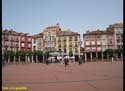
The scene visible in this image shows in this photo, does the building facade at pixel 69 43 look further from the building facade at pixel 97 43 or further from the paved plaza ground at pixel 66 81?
the paved plaza ground at pixel 66 81

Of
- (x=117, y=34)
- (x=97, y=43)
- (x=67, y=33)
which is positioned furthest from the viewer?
(x=67, y=33)

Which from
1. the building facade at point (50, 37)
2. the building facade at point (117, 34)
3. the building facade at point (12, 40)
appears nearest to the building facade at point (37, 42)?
the building facade at point (50, 37)

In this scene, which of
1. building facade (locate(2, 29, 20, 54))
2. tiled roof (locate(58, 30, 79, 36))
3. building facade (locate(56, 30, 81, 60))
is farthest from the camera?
tiled roof (locate(58, 30, 79, 36))

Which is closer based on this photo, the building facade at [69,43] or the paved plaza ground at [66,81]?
the paved plaza ground at [66,81]

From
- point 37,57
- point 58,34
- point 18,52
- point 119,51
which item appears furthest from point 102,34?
point 18,52

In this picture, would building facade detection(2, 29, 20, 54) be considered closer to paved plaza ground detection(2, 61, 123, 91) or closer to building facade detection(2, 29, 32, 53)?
building facade detection(2, 29, 32, 53)

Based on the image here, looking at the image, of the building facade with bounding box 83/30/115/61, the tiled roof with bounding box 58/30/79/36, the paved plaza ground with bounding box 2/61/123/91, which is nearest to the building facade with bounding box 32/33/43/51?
the tiled roof with bounding box 58/30/79/36

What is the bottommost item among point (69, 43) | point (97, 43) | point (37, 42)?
point (97, 43)

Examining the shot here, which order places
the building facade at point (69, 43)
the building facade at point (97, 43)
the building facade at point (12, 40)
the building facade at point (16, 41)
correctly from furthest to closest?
the building facade at point (16, 41)
the building facade at point (12, 40)
the building facade at point (97, 43)
the building facade at point (69, 43)

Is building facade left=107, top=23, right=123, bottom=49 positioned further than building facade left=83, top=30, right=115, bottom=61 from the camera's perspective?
No

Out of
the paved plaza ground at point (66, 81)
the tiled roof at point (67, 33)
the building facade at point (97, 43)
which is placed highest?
the tiled roof at point (67, 33)

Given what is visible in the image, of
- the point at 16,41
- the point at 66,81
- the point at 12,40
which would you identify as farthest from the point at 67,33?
the point at 66,81

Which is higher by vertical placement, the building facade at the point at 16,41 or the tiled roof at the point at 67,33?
the tiled roof at the point at 67,33

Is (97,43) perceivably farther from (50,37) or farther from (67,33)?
(50,37)
